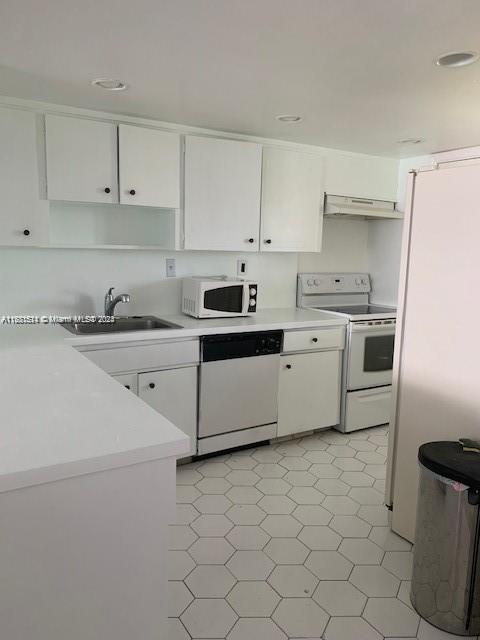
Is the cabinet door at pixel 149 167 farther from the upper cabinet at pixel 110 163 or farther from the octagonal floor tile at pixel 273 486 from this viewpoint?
the octagonal floor tile at pixel 273 486

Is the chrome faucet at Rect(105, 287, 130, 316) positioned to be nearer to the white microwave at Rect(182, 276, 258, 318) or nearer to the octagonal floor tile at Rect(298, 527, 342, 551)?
the white microwave at Rect(182, 276, 258, 318)

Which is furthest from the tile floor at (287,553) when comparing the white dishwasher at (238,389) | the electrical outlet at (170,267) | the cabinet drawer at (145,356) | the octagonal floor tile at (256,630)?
the electrical outlet at (170,267)

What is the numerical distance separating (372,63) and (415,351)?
1248 mm

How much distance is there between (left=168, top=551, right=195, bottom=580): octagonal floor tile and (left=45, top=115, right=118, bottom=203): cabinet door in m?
1.90

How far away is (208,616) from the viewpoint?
1.86 meters

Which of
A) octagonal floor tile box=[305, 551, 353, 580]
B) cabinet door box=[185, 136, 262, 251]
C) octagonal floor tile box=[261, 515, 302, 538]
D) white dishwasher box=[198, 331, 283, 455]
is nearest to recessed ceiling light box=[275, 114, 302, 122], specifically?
cabinet door box=[185, 136, 262, 251]

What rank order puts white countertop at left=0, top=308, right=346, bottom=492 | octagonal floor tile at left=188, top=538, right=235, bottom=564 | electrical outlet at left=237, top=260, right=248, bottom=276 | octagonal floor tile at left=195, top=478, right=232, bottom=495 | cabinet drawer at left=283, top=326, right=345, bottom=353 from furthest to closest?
electrical outlet at left=237, top=260, right=248, bottom=276
cabinet drawer at left=283, top=326, right=345, bottom=353
octagonal floor tile at left=195, top=478, right=232, bottom=495
octagonal floor tile at left=188, top=538, right=235, bottom=564
white countertop at left=0, top=308, right=346, bottom=492

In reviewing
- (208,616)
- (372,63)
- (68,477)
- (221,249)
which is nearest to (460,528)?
(208,616)

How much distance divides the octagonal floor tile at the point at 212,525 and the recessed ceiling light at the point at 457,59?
89.1 inches

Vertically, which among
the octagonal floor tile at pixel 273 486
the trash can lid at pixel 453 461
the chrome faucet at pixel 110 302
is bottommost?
the octagonal floor tile at pixel 273 486

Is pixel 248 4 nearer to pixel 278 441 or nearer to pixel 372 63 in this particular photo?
pixel 372 63

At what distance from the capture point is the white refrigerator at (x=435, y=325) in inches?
79.8

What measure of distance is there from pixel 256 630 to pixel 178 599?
0.33 metres

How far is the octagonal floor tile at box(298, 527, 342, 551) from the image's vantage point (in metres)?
2.30
